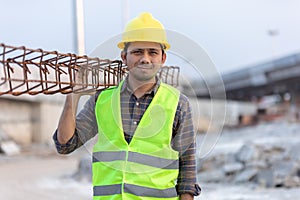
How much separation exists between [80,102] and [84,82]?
0.51ft

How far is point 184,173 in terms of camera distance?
207 centimetres

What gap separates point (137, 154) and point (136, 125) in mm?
131

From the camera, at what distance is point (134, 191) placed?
191cm

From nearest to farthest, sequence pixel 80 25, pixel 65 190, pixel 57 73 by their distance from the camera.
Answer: pixel 57 73
pixel 80 25
pixel 65 190

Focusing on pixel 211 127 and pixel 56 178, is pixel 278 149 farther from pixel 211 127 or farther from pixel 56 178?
pixel 211 127

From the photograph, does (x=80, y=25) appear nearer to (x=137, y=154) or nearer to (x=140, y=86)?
(x=140, y=86)

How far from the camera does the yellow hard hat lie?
1928mm

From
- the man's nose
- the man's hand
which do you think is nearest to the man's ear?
the man's nose

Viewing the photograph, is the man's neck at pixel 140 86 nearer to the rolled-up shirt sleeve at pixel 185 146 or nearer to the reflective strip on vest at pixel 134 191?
the rolled-up shirt sleeve at pixel 185 146

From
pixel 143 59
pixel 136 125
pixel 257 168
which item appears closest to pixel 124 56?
pixel 143 59

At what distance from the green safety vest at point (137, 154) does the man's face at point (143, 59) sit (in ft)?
0.44

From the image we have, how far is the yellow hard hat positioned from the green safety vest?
0.25m

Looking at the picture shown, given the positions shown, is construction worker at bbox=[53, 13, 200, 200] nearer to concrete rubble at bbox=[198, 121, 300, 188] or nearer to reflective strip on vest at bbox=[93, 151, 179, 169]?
reflective strip on vest at bbox=[93, 151, 179, 169]

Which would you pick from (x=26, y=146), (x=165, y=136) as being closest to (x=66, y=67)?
(x=165, y=136)
